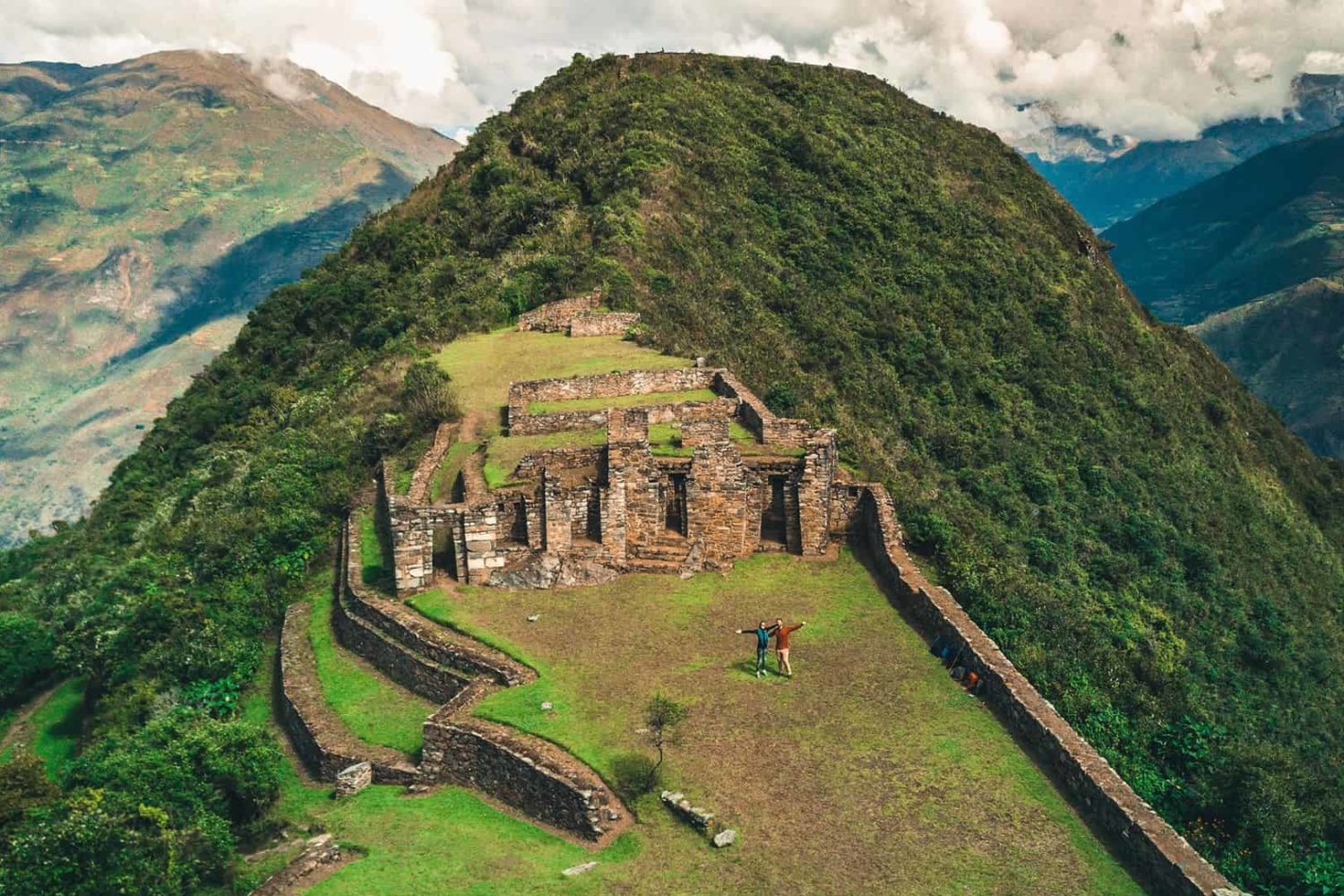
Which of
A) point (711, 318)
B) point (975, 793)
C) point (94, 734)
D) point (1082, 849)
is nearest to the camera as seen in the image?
point (1082, 849)

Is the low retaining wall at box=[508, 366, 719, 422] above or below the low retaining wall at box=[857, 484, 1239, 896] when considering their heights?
above

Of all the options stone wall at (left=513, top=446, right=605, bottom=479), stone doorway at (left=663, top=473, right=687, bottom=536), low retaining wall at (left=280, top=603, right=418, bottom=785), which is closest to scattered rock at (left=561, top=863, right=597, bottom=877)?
low retaining wall at (left=280, top=603, right=418, bottom=785)

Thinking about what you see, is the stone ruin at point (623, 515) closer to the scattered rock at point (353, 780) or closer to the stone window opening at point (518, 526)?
the stone window opening at point (518, 526)

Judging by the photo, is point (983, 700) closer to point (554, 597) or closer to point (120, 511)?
point (554, 597)

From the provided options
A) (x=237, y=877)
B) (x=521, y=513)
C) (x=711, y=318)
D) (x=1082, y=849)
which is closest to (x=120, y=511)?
(x=711, y=318)

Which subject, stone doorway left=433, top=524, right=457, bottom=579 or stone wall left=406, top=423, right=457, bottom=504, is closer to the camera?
stone doorway left=433, top=524, right=457, bottom=579

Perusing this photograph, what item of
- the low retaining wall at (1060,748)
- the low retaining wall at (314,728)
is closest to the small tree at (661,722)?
the low retaining wall at (314,728)

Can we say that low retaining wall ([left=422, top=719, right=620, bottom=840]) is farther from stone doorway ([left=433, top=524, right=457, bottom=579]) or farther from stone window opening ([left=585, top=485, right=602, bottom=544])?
stone window opening ([left=585, top=485, right=602, bottom=544])
